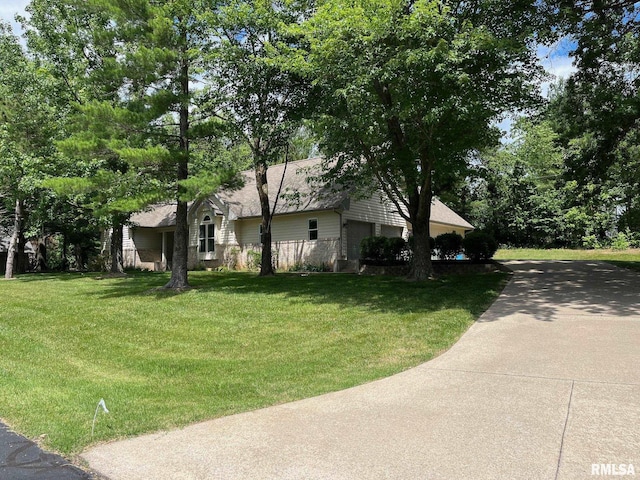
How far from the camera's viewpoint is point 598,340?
7.41 meters

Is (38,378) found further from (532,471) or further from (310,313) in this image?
(532,471)

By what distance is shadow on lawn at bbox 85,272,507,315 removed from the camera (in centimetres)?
1116

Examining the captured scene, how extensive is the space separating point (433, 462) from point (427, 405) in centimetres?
134

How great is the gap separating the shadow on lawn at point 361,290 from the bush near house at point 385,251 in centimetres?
250

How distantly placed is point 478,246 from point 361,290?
6.46m

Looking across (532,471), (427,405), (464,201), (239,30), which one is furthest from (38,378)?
(464,201)

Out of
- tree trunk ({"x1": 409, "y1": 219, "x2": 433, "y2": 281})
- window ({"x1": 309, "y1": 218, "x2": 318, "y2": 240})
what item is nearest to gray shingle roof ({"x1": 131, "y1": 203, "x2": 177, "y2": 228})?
window ({"x1": 309, "y1": 218, "x2": 318, "y2": 240})

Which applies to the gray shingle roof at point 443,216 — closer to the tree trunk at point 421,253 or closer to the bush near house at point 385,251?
the bush near house at point 385,251

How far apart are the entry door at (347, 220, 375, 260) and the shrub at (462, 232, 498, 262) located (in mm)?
5323

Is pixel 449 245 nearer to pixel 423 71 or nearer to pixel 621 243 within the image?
pixel 423 71

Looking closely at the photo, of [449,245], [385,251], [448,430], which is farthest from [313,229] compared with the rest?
[448,430]

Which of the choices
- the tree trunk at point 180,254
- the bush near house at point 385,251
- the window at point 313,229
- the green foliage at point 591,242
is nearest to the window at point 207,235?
the window at point 313,229

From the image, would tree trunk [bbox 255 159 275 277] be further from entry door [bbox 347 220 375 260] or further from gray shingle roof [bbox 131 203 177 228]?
gray shingle roof [bbox 131 203 177 228]

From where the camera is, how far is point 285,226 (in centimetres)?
2319
